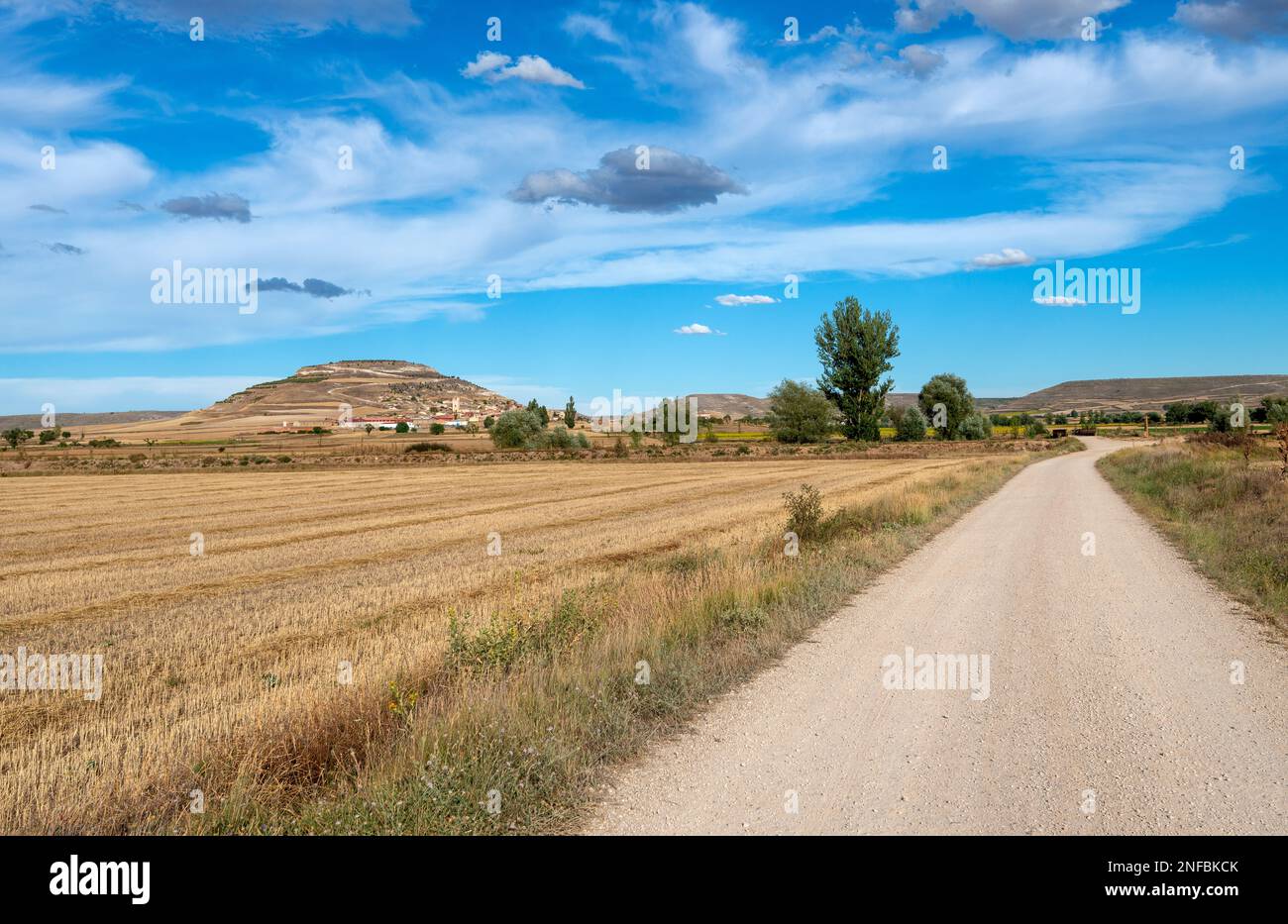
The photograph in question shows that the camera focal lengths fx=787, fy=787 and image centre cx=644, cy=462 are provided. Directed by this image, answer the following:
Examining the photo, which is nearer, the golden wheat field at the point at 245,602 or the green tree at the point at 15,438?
the golden wheat field at the point at 245,602

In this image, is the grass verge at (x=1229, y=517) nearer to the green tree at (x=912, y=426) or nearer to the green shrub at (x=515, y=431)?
the green shrub at (x=515, y=431)

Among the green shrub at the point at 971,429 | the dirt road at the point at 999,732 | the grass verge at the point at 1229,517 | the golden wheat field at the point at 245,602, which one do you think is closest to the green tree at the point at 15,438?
the golden wheat field at the point at 245,602

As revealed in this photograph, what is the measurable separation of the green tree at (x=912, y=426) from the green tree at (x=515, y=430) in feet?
155

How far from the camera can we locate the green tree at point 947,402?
355ft

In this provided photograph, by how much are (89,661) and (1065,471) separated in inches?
1895

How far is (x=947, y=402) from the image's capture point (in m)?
113

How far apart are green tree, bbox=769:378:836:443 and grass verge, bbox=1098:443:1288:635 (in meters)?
55.8

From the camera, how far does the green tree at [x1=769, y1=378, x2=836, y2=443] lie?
300 feet

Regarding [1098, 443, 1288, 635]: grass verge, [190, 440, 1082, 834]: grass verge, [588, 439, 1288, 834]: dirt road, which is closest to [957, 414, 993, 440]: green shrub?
[1098, 443, 1288, 635]: grass verge
